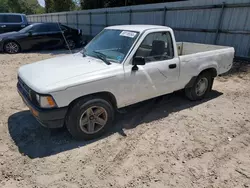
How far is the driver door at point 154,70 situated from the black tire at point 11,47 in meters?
9.65

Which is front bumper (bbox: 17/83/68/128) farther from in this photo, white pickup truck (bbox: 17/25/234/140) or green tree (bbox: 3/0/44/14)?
green tree (bbox: 3/0/44/14)

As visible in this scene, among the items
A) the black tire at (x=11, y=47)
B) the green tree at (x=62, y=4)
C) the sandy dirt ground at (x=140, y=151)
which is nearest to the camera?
the sandy dirt ground at (x=140, y=151)

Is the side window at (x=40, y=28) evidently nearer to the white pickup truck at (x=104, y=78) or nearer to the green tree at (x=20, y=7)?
the white pickup truck at (x=104, y=78)

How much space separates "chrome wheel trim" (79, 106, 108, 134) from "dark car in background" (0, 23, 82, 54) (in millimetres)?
8131

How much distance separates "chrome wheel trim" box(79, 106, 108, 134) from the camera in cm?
322

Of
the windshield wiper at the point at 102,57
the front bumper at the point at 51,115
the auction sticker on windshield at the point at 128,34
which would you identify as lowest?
the front bumper at the point at 51,115

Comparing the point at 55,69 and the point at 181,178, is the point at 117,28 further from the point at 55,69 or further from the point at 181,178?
the point at 181,178

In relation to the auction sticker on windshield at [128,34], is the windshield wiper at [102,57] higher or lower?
lower

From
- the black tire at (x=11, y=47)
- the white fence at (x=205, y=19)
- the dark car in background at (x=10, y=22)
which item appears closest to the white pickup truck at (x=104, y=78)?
the white fence at (x=205, y=19)

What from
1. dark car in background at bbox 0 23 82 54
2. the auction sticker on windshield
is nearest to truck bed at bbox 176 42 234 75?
the auction sticker on windshield

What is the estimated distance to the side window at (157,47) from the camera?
3.64m

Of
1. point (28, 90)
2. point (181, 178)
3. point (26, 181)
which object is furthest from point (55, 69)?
point (181, 178)

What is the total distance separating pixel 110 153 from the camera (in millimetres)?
3090

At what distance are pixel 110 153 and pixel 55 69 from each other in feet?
5.31
